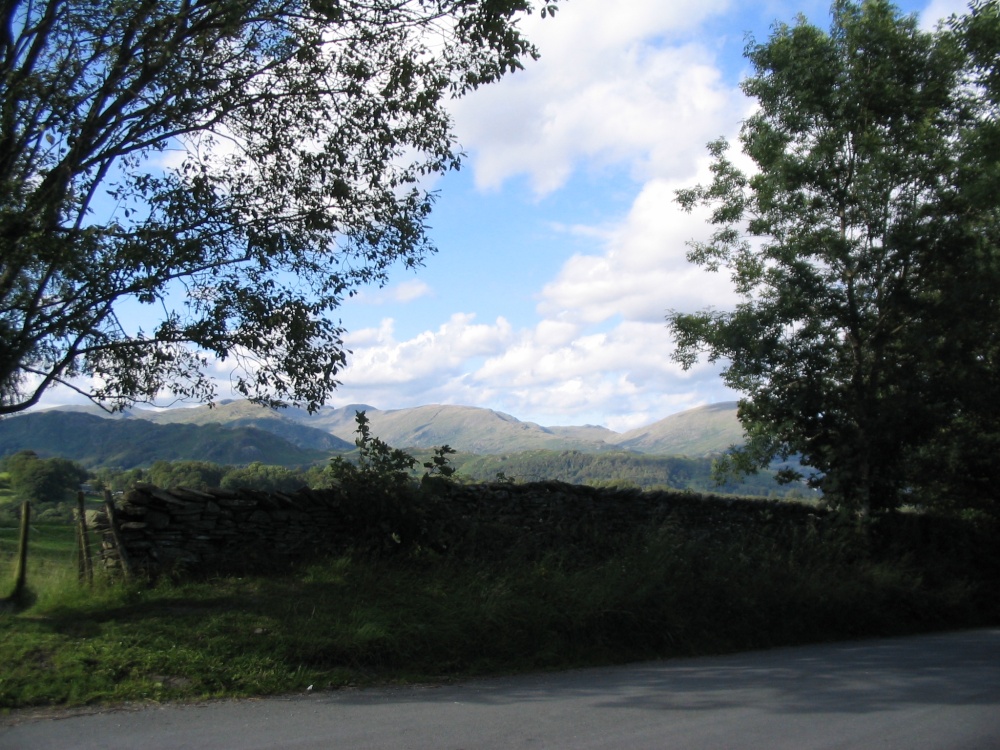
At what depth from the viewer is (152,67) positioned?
32.1ft

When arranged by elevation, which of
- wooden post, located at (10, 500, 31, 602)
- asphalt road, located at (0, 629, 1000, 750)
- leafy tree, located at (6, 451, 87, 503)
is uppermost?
leafy tree, located at (6, 451, 87, 503)

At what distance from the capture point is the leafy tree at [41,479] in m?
17.7

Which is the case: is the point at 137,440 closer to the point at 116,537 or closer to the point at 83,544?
the point at 83,544

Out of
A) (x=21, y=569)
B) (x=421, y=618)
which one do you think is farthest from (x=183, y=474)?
(x=421, y=618)

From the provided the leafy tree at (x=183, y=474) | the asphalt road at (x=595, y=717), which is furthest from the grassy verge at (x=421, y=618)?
the leafy tree at (x=183, y=474)

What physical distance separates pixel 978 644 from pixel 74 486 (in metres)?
18.2

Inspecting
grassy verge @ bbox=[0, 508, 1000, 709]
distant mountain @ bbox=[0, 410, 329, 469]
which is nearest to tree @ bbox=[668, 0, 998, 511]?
grassy verge @ bbox=[0, 508, 1000, 709]

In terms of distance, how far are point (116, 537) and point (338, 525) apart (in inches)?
122

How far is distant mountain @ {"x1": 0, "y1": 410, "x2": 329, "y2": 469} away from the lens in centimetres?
11669

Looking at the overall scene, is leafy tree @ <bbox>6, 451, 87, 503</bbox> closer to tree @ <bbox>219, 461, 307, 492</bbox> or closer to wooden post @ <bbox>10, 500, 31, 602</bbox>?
tree @ <bbox>219, 461, 307, 492</bbox>

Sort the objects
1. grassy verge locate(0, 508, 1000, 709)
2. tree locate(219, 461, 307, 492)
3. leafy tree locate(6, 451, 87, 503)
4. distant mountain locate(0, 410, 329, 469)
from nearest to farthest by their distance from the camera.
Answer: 1. grassy verge locate(0, 508, 1000, 709)
2. tree locate(219, 461, 307, 492)
3. leafy tree locate(6, 451, 87, 503)
4. distant mountain locate(0, 410, 329, 469)

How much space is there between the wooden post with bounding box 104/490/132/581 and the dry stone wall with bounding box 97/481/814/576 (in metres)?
0.01

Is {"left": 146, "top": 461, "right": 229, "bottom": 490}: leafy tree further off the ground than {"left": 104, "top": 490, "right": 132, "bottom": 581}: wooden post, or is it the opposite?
{"left": 146, "top": 461, "right": 229, "bottom": 490}: leafy tree

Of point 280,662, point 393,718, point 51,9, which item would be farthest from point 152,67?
point 393,718
